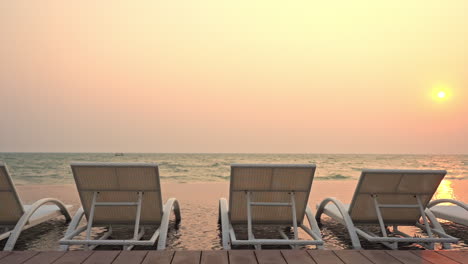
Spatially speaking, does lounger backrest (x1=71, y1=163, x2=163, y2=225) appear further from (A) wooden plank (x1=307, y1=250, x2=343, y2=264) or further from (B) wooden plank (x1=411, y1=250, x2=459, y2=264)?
(B) wooden plank (x1=411, y1=250, x2=459, y2=264)

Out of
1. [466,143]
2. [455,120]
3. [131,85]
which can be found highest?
[131,85]

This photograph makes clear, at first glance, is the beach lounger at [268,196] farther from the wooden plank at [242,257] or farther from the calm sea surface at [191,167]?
the calm sea surface at [191,167]

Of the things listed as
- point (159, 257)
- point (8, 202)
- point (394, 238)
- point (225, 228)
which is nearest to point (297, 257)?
point (225, 228)

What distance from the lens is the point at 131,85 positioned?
31.7 metres

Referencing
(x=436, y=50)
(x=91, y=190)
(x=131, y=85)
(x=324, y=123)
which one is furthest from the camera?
(x=324, y=123)

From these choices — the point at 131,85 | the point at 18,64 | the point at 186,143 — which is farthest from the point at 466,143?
the point at 18,64

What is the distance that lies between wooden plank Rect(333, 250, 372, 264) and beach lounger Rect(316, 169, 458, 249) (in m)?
0.76

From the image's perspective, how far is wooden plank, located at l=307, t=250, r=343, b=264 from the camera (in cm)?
307

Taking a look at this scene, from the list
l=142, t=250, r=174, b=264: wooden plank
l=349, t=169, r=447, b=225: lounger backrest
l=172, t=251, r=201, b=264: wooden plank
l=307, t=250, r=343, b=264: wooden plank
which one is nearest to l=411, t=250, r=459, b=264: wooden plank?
l=307, t=250, r=343, b=264: wooden plank

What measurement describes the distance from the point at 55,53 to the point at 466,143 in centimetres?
4243

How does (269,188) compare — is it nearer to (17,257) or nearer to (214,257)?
(214,257)

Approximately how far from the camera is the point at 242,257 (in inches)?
123

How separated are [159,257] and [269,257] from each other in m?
0.99

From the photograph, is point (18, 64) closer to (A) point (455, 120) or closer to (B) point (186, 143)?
(B) point (186, 143)
